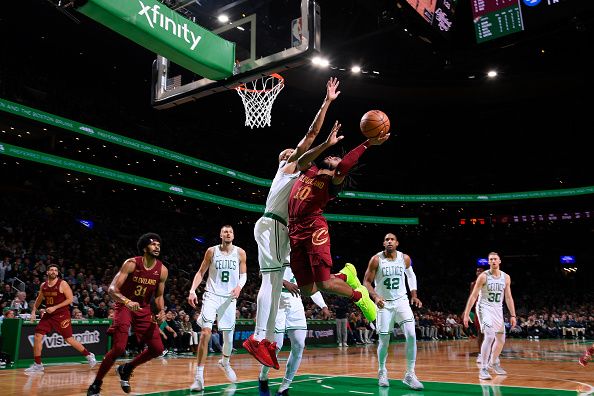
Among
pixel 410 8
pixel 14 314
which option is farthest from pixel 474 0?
pixel 14 314

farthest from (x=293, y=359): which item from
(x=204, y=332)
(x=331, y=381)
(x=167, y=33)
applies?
(x=167, y=33)

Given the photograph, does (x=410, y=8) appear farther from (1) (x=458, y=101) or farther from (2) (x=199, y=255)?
(1) (x=458, y=101)

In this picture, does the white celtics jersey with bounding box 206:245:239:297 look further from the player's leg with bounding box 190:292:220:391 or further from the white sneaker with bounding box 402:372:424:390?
the white sneaker with bounding box 402:372:424:390

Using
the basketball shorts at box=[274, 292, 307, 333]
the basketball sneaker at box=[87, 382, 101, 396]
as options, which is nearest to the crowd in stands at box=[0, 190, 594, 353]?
the basketball sneaker at box=[87, 382, 101, 396]

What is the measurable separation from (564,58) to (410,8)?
19479 millimetres

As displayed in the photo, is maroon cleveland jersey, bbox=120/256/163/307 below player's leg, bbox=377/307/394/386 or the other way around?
the other way around

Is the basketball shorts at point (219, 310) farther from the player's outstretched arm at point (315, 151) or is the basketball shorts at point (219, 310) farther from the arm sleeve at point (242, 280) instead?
the player's outstretched arm at point (315, 151)

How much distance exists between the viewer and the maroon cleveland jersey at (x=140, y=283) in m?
6.46

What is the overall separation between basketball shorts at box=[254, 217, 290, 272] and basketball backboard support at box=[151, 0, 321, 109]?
2.55 metres

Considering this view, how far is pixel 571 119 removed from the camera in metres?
32.7

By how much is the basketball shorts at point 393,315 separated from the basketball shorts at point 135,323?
11.0 feet

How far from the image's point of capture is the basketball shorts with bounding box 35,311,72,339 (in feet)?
32.7

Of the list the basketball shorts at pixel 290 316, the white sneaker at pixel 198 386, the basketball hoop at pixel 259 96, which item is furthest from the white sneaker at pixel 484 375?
the basketball hoop at pixel 259 96

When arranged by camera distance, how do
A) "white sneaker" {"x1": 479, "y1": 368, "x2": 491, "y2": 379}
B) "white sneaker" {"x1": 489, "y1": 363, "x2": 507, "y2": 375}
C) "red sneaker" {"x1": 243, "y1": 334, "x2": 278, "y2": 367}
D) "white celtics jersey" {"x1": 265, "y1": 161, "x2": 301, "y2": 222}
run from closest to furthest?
"red sneaker" {"x1": 243, "y1": 334, "x2": 278, "y2": 367} < "white celtics jersey" {"x1": 265, "y1": 161, "x2": 301, "y2": 222} < "white sneaker" {"x1": 479, "y1": 368, "x2": 491, "y2": 379} < "white sneaker" {"x1": 489, "y1": 363, "x2": 507, "y2": 375}
